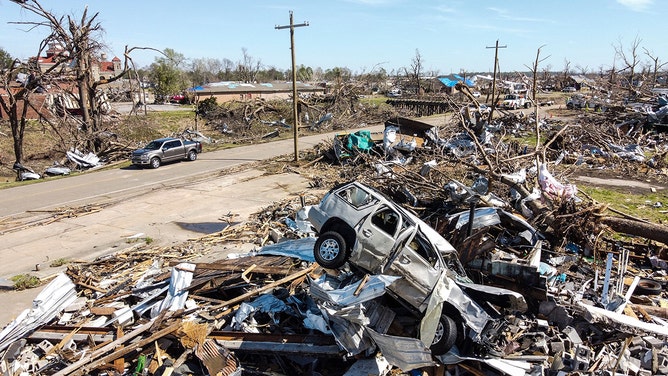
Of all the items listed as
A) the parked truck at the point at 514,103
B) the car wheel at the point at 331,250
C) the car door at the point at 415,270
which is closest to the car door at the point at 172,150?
the car wheel at the point at 331,250

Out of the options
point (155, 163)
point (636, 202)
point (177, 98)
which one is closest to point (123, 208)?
point (155, 163)

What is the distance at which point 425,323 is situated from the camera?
6.24 metres

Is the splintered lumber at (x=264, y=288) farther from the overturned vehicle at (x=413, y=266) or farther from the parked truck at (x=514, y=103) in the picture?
the parked truck at (x=514, y=103)

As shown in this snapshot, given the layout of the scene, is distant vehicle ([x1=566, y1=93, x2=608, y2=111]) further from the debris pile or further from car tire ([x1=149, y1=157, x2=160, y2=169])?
car tire ([x1=149, y1=157, x2=160, y2=169])

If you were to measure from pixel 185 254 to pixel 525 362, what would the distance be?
330 inches

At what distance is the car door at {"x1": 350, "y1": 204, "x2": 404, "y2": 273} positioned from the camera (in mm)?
7184

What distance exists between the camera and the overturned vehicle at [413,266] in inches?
251

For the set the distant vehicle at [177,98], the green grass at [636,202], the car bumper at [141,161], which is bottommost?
the green grass at [636,202]

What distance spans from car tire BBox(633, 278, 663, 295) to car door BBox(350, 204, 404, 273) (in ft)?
17.2

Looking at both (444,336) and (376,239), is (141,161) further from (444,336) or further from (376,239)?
(444,336)

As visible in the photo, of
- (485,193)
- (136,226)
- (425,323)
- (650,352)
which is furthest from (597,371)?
(136,226)

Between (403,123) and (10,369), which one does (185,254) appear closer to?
(10,369)

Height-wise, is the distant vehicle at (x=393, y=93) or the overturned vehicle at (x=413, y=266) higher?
the distant vehicle at (x=393, y=93)

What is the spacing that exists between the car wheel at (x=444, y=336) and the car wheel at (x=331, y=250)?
1929 millimetres
